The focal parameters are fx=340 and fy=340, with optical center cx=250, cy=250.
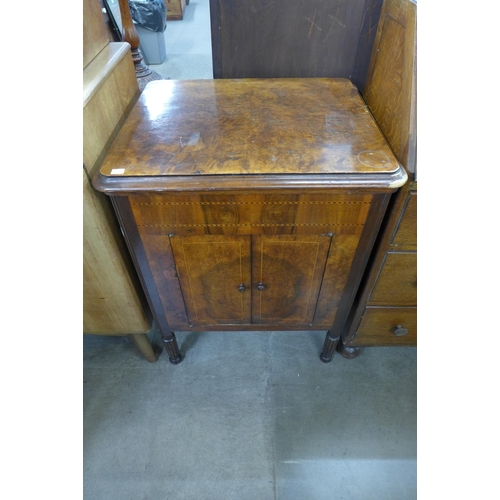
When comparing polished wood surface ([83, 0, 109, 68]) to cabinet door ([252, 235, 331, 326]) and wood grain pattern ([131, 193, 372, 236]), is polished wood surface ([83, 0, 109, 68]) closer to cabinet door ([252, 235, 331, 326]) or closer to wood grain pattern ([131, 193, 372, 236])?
wood grain pattern ([131, 193, 372, 236])

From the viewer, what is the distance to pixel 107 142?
0.83 m

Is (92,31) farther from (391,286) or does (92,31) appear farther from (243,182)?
(391,286)

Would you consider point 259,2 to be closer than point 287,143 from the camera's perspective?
No

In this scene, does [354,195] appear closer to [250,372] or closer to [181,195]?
[181,195]

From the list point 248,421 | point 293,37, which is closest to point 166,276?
point 248,421

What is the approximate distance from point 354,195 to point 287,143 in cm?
19

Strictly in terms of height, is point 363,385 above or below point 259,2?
below

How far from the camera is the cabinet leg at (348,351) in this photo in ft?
3.89

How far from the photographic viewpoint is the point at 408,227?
79 cm

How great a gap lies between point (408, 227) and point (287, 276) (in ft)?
1.03

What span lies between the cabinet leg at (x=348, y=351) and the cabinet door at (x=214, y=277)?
0.40 meters

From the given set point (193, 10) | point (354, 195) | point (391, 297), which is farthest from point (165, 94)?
point (193, 10)

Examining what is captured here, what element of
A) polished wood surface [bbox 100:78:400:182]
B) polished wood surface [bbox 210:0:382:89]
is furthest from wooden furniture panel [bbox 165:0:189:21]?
polished wood surface [bbox 100:78:400:182]
